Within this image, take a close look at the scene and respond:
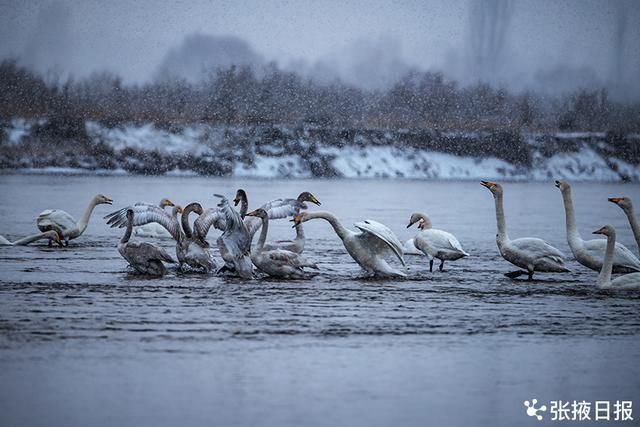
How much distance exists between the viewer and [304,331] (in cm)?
1012

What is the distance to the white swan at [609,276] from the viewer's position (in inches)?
509

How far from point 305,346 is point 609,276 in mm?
5308

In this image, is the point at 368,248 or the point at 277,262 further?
the point at 368,248

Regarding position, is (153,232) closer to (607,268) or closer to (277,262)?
(277,262)

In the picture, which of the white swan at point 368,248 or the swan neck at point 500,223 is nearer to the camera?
the white swan at point 368,248

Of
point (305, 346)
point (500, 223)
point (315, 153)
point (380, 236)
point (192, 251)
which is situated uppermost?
point (315, 153)

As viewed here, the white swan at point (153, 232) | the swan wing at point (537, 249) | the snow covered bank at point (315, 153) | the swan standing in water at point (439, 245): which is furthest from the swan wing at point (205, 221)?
the snow covered bank at point (315, 153)

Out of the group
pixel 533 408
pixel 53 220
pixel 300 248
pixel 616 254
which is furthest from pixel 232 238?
pixel 533 408

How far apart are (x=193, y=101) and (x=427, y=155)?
22.7 m

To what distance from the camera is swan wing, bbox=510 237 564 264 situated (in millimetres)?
13875

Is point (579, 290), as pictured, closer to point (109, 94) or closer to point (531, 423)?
point (531, 423)

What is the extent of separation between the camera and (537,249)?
549 inches

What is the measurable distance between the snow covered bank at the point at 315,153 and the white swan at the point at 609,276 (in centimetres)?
4987

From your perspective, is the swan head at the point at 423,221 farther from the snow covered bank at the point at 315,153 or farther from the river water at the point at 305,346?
the snow covered bank at the point at 315,153
